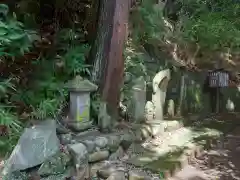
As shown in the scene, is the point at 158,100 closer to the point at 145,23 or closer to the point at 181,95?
the point at 181,95

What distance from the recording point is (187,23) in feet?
32.3

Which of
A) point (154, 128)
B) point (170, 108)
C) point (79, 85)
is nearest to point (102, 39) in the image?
point (79, 85)

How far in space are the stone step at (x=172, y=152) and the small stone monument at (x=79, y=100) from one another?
97 cm

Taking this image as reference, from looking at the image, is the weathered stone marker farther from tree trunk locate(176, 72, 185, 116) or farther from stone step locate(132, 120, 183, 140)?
tree trunk locate(176, 72, 185, 116)

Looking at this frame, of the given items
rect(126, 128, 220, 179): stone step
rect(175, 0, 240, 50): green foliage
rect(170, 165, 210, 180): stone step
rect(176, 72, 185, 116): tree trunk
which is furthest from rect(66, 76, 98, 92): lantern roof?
rect(175, 0, 240, 50): green foliage

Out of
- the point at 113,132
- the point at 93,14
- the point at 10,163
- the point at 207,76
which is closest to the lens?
the point at 10,163

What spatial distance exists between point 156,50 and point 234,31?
3.27 meters

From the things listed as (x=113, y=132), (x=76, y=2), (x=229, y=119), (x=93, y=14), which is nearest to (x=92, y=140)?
(x=113, y=132)

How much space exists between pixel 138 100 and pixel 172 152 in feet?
4.46

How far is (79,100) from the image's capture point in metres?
4.89

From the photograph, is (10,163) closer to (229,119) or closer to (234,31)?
(229,119)

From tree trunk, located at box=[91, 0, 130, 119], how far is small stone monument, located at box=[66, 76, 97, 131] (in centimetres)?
46

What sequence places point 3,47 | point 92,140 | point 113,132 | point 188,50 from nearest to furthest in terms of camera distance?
1. point 3,47
2. point 92,140
3. point 113,132
4. point 188,50

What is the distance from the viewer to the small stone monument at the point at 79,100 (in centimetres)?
486
